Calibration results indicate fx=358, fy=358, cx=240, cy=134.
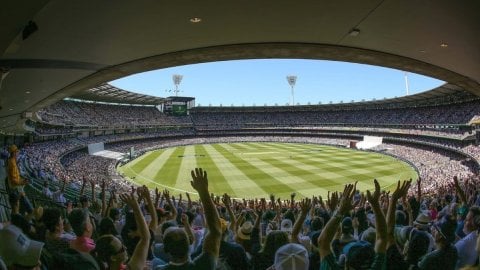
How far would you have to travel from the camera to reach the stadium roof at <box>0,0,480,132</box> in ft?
16.7

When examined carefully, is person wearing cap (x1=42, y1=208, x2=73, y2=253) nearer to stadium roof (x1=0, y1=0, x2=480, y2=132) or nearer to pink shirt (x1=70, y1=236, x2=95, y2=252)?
pink shirt (x1=70, y1=236, x2=95, y2=252)

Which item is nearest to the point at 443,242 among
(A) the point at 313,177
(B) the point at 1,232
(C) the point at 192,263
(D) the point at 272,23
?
(C) the point at 192,263

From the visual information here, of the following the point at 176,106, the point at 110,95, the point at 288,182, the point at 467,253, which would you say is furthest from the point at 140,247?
the point at 176,106

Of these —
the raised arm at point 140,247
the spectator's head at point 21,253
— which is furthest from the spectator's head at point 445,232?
the spectator's head at point 21,253

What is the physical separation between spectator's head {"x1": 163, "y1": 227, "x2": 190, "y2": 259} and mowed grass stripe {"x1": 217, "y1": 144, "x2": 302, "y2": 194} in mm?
27825

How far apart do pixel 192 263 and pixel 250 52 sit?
639 centimetres

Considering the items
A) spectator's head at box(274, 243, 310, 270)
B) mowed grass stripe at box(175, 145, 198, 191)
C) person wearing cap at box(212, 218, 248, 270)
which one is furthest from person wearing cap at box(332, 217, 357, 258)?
mowed grass stripe at box(175, 145, 198, 191)

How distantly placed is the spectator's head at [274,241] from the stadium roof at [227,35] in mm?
2996

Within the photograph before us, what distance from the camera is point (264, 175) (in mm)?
38188

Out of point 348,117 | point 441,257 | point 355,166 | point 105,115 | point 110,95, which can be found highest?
point 110,95

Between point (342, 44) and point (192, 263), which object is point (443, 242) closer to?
point (192, 263)

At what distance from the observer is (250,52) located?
8305mm

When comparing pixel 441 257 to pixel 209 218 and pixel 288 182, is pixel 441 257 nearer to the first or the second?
pixel 209 218

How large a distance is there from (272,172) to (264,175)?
205 centimetres
